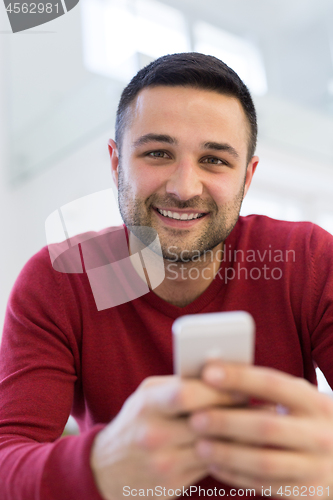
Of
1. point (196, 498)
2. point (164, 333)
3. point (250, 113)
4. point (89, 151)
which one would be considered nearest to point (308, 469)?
point (196, 498)

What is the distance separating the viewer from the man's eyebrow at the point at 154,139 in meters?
1.03

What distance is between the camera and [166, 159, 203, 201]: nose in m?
1.02

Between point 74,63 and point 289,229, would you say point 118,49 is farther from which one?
point 289,229

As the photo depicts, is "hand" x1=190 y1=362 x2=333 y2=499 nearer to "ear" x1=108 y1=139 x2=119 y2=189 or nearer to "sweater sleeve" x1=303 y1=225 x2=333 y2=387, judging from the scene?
"sweater sleeve" x1=303 y1=225 x2=333 y2=387

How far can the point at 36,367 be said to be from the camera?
88 centimetres

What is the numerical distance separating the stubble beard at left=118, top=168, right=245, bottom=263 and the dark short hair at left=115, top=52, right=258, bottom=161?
0.20m

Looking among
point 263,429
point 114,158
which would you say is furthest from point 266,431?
point 114,158

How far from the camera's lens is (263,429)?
43 centimetres

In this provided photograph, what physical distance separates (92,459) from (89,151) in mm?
2757

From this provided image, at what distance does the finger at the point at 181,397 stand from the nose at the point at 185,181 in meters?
0.63
